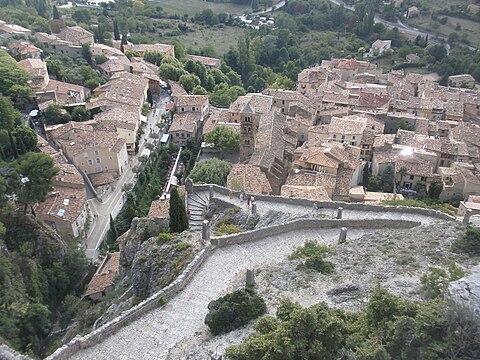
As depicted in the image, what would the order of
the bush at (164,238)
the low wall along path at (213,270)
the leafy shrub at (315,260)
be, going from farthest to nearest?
the bush at (164,238) < the leafy shrub at (315,260) < the low wall along path at (213,270)

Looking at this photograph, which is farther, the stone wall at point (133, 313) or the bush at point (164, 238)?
the bush at point (164, 238)

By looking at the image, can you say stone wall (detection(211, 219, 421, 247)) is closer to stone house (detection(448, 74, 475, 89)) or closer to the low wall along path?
the low wall along path

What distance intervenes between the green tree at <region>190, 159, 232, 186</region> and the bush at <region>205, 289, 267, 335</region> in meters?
19.7

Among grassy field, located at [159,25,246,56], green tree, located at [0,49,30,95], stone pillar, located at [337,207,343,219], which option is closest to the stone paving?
stone pillar, located at [337,207,343,219]

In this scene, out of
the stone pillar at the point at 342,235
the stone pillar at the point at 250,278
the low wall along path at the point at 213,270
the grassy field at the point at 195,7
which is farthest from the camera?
the grassy field at the point at 195,7

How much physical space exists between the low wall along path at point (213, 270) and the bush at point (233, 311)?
1191mm

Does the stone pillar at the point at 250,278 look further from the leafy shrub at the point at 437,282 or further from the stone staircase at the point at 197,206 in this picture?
the stone staircase at the point at 197,206

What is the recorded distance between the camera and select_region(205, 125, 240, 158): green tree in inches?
1810

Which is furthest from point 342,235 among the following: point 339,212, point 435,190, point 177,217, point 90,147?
point 90,147

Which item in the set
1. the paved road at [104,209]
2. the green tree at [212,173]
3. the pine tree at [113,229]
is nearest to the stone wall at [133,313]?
the green tree at [212,173]

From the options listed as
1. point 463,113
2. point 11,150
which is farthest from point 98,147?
point 463,113

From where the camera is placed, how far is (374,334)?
47.8 ft

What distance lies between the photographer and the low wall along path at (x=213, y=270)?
57.4 feet

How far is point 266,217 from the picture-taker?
93.5 feet
